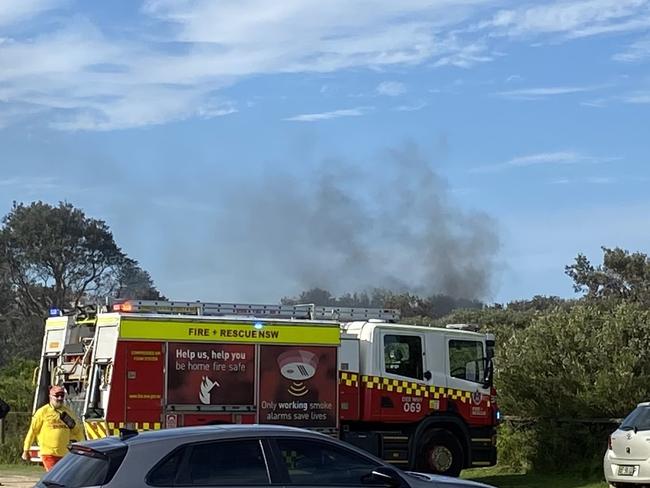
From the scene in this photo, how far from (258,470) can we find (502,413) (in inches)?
551

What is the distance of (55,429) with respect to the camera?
14.9 metres

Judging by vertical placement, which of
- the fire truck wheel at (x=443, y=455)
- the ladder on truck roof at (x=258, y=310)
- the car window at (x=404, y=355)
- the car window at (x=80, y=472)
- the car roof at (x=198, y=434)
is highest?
the ladder on truck roof at (x=258, y=310)

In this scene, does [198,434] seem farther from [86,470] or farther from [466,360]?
[466,360]

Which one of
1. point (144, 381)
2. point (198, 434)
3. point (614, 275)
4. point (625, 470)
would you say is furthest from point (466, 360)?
point (614, 275)

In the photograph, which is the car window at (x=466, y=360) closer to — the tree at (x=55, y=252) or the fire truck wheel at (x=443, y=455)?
the fire truck wheel at (x=443, y=455)

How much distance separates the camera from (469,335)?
21.0 metres

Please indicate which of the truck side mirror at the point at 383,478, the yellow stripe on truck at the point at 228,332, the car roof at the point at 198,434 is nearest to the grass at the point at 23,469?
the yellow stripe on truck at the point at 228,332

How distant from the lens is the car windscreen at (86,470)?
9.30 m

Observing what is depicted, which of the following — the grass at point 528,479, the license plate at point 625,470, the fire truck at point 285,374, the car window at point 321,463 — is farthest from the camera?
the grass at point 528,479

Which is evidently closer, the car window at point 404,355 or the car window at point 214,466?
the car window at point 214,466

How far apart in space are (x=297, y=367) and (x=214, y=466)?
389 inches

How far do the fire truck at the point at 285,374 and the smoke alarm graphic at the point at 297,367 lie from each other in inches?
0.6

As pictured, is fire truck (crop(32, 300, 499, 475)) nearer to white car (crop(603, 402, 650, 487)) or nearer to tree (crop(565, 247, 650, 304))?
white car (crop(603, 402, 650, 487))

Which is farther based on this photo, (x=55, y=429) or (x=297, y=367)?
(x=297, y=367)
